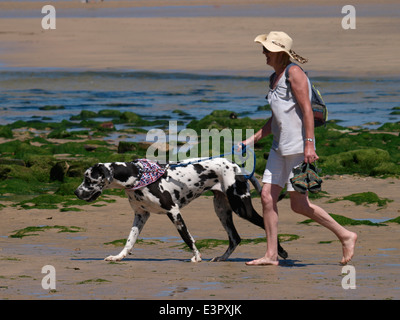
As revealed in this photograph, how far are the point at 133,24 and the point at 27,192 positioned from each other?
104ft

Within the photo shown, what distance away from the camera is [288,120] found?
23.6 ft

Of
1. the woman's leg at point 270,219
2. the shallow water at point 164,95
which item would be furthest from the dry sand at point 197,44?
the woman's leg at point 270,219

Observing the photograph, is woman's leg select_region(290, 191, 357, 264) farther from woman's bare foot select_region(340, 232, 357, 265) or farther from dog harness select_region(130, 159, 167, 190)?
dog harness select_region(130, 159, 167, 190)

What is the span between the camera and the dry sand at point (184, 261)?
623 centimetres

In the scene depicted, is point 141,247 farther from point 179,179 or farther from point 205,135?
point 205,135

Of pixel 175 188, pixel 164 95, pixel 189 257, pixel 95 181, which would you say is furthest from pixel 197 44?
pixel 95 181

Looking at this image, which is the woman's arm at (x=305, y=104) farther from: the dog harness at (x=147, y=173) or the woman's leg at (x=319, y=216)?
the dog harness at (x=147, y=173)

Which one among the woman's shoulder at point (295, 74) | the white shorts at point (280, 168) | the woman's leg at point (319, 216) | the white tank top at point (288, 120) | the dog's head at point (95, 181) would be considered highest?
the woman's shoulder at point (295, 74)

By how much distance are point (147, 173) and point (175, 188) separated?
0.97 feet

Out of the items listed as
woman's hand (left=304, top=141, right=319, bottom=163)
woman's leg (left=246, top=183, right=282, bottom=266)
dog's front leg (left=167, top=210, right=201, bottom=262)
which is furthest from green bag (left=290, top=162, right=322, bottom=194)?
dog's front leg (left=167, top=210, right=201, bottom=262)

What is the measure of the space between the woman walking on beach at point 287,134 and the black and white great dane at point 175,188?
593 mm

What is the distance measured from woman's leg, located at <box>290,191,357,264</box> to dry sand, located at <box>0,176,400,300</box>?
125 millimetres

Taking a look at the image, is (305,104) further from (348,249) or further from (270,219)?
(348,249)

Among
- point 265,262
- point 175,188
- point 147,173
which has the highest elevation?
point 147,173
